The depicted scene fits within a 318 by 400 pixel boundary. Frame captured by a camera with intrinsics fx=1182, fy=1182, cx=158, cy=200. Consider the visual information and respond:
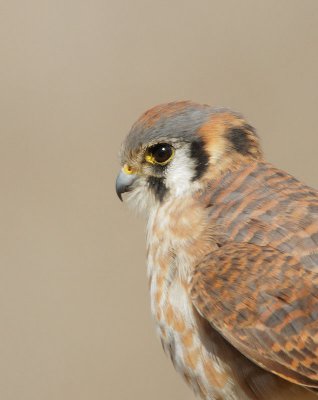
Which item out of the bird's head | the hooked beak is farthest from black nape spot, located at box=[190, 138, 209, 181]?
the hooked beak

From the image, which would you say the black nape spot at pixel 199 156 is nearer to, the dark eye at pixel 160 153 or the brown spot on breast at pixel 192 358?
the dark eye at pixel 160 153

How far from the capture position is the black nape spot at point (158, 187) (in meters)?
3.90

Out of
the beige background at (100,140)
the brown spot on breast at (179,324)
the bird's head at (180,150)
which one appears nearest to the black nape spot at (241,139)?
the bird's head at (180,150)

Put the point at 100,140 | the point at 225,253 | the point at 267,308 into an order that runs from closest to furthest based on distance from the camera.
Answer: the point at 267,308 → the point at 225,253 → the point at 100,140

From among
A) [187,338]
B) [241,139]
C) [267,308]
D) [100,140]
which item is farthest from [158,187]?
[100,140]

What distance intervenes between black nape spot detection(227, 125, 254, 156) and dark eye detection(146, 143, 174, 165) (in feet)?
0.70

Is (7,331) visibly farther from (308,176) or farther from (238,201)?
(238,201)

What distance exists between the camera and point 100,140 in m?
7.41

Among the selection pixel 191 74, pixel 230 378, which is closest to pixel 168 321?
pixel 230 378

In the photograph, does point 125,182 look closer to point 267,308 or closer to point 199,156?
point 199,156

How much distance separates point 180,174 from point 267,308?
0.67m

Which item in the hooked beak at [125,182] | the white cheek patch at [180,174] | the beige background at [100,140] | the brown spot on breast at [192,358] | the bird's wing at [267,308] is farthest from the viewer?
the beige background at [100,140]

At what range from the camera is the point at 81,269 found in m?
6.87

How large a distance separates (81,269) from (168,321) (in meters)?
3.30
